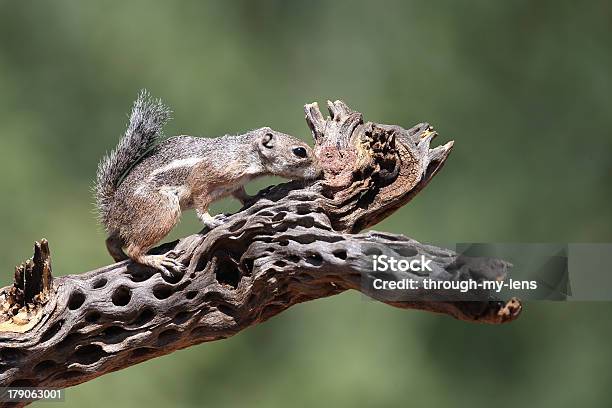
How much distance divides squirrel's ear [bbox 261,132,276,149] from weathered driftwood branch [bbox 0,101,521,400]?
183 millimetres

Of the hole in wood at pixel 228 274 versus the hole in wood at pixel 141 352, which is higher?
the hole in wood at pixel 228 274

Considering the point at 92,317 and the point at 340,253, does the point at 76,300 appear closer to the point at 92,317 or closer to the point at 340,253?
the point at 92,317

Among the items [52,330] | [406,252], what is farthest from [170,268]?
[406,252]

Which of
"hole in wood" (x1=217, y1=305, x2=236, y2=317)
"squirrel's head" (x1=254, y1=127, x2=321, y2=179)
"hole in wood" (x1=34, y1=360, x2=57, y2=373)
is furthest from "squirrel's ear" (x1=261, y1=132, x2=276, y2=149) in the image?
"hole in wood" (x1=34, y1=360, x2=57, y2=373)

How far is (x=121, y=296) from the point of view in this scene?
310 cm

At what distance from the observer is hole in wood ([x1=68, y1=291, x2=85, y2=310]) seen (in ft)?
10.0

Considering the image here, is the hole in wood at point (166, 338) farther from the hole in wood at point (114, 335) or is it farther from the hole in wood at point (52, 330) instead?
the hole in wood at point (52, 330)

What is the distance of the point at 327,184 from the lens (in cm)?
317

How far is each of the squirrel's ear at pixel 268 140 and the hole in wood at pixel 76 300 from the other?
2.80 feet

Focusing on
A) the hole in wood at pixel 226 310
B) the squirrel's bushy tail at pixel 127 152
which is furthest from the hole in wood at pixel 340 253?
the squirrel's bushy tail at pixel 127 152

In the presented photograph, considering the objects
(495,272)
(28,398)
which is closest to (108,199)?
(28,398)

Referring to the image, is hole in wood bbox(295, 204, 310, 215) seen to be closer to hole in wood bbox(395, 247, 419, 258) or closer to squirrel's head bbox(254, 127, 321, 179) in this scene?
squirrel's head bbox(254, 127, 321, 179)

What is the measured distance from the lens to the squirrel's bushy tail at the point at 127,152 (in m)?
3.33

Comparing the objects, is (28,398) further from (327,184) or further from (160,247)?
(327,184)
